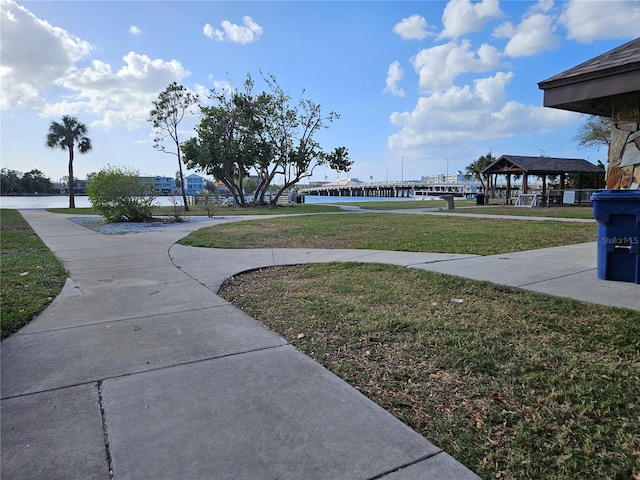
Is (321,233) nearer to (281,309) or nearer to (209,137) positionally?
(281,309)

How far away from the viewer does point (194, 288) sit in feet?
19.7

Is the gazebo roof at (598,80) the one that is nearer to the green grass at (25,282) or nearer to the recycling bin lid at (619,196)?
the recycling bin lid at (619,196)

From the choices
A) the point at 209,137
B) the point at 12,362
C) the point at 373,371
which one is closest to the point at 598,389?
the point at 373,371

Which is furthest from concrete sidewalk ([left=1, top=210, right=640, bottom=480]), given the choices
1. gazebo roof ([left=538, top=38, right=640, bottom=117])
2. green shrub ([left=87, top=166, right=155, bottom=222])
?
green shrub ([left=87, top=166, right=155, bottom=222])

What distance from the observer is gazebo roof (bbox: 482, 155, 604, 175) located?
31016 mm

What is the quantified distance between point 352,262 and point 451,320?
344cm

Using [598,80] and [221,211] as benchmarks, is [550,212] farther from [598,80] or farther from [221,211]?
[221,211]

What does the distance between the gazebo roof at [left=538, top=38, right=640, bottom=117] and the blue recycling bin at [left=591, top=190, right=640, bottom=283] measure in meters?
1.37

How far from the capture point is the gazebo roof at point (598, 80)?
4609 mm

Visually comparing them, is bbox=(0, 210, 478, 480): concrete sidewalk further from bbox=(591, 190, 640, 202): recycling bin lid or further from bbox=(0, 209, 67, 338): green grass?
bbox=(591, 190, 640, 202): recycling bin lid

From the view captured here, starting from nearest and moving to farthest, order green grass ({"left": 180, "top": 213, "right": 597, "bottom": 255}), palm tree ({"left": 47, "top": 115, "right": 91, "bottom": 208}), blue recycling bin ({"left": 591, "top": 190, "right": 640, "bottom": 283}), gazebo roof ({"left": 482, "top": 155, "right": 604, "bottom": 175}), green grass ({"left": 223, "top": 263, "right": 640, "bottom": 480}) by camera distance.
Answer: green grass ({"left": 223, "top": 263, "right": 640, "bottom": 480}) < blue recycling bin ({"left": 591, "top": 190, "right": 640, "bottom": 283}) < green grass ({"left": 180, "top": 213, "right": 597, "bottom": 255}) < gazebo roof ({"left": 482, "top": 155, "right": 604, "bottom": 175}) < palm tree ({"left": 47, "top": 115, "right": 91, "bottom": 208})

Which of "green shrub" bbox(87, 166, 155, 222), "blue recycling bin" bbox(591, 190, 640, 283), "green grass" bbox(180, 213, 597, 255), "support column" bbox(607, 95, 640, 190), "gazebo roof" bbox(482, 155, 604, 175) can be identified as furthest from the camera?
"gazebo roof" bbox(482, 155, 604, 175)

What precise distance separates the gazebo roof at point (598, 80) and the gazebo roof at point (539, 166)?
27.6 metres

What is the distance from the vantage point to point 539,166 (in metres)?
31.5
